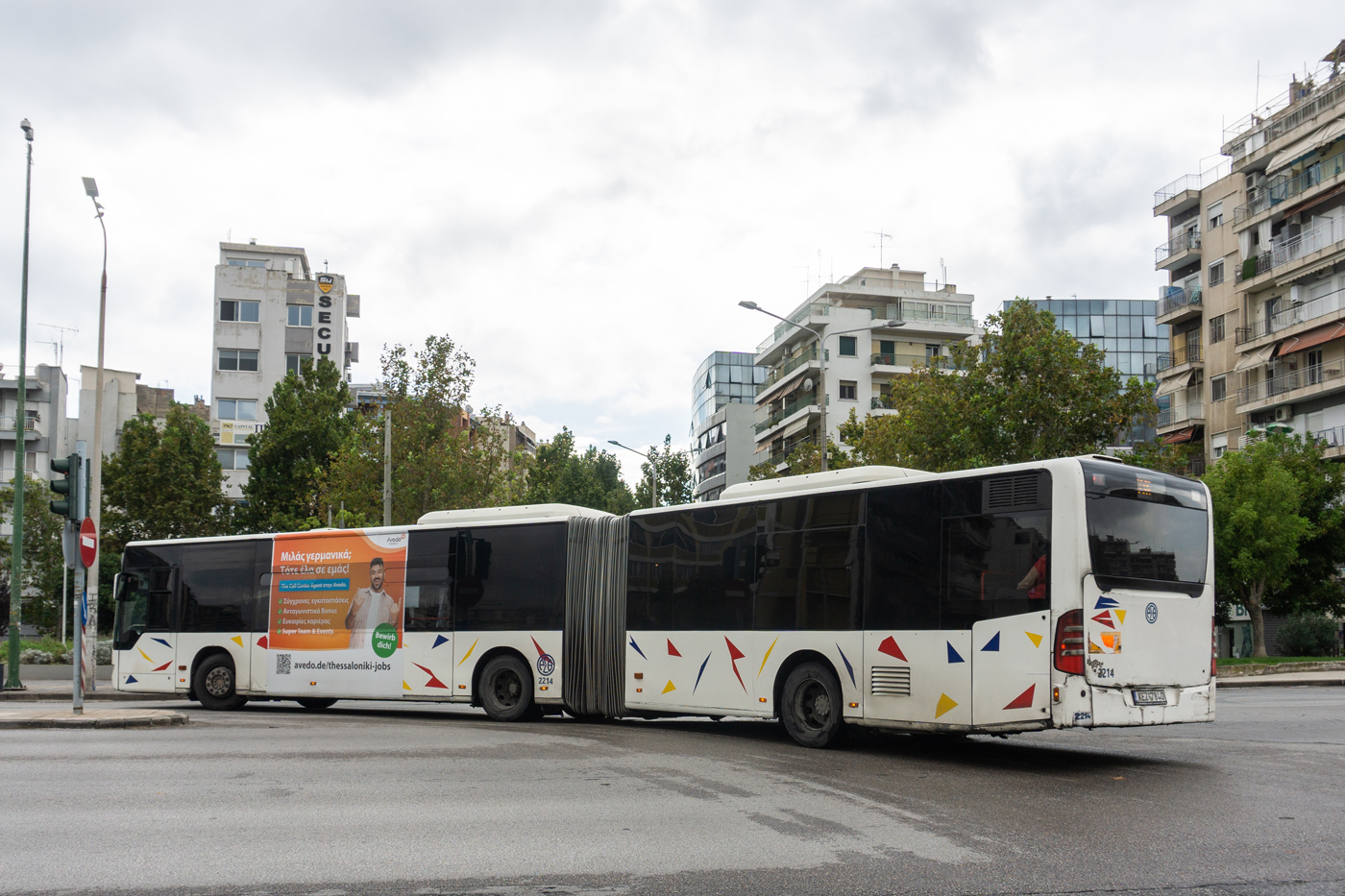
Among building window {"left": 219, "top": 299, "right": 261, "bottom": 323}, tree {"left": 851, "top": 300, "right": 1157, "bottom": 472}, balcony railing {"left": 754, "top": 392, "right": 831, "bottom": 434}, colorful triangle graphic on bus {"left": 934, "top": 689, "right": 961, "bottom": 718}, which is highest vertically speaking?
building window {"left": 219, "top": 299, "right": 261, "bottom": 323}

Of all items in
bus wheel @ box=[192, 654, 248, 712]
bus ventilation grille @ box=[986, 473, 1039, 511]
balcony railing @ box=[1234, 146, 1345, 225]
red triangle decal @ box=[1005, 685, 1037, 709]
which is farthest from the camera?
balcony railing @ box=[1234, 146, 1345, 225]

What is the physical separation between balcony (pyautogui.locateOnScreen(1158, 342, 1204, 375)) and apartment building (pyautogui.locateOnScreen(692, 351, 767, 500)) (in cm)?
3818

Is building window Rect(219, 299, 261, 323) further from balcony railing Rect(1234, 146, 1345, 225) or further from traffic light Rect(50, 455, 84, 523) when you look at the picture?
traffic light Rect(50, 455, 84, 523)

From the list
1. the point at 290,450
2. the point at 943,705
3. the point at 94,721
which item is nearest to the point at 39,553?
the point at 290,450

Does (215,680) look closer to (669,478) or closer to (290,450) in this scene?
(290,450)

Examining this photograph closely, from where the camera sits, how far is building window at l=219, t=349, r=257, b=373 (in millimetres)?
76250

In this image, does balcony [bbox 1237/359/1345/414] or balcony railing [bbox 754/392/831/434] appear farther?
balcony railing [bbox 754/392/831/434]

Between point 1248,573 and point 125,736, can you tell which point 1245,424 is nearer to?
point 1248,573

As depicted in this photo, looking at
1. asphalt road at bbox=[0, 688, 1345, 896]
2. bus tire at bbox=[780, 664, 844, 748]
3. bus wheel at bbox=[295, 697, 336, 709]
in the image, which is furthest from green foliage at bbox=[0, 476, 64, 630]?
bus tire at bbox=[780, 664, 844, 748]

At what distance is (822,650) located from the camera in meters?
13.0

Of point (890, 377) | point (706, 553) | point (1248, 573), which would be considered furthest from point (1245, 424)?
point (706, 553)

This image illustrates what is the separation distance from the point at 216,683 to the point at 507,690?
599cm

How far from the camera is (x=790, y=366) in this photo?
80125 mm

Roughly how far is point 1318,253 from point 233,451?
201ft
